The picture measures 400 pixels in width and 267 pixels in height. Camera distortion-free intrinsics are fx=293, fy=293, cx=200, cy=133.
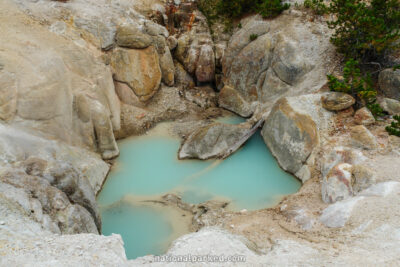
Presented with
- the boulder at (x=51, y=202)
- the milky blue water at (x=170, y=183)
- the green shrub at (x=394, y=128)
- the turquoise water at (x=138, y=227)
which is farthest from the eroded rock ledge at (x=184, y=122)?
the turquoise water at (x=138, y=227)

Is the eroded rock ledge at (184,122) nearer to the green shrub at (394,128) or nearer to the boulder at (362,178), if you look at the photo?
the boulder at (362,178)

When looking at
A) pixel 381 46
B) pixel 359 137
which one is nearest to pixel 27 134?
pixel 359 137

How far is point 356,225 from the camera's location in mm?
8211

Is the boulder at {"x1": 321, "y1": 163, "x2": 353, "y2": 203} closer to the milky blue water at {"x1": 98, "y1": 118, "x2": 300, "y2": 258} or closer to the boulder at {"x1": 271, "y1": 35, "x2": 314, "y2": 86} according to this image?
the milky blue water at {"x1": 98, "y1": 118, "x2": 300, "y2": 258}

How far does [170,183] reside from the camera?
13.5m

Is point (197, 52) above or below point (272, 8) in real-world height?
below

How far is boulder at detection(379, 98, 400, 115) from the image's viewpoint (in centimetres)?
1296

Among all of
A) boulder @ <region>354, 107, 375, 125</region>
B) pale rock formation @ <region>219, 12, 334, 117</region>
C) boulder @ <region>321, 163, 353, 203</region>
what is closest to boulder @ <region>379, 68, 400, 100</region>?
boulder @ <region>354, 107, 375, 125</region>

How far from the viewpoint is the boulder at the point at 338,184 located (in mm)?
10039

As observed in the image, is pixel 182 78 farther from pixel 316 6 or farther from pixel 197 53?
pixel 316 6

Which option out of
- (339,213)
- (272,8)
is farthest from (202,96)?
(339,213)

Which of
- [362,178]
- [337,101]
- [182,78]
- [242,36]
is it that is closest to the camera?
[362,178]

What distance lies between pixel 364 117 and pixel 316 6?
356 inches

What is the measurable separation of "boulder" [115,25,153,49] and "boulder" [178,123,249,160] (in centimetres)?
662
